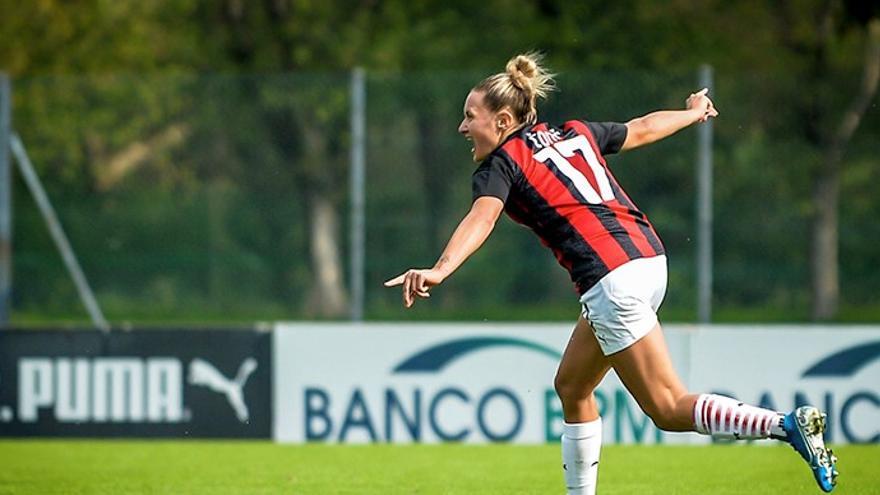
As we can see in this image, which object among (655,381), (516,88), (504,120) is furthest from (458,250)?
(655,381)

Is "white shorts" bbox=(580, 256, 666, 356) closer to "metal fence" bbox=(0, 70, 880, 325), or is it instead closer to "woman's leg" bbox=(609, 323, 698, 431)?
Result: "woman's leg" bbox=(609, 323, 698, 431)

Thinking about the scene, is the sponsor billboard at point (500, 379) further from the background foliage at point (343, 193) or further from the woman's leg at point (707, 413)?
the woman's leg at point (707, 413)

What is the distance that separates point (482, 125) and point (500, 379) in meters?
4.94

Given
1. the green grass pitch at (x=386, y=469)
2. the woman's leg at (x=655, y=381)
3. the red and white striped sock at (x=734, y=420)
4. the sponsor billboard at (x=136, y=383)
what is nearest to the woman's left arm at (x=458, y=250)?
the woman's leg at (x=655, y=381)

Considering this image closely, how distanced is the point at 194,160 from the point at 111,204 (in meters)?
0.91

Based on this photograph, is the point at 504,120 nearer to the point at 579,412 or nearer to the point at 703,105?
the point at 703,105

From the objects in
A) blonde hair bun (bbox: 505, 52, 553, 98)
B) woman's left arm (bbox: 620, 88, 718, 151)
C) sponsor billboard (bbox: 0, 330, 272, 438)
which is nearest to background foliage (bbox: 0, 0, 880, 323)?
sponsor billboard (bbox: 0, 330, 272, 438)

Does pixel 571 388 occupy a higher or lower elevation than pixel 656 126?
lower

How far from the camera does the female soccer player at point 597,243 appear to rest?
6.28 m

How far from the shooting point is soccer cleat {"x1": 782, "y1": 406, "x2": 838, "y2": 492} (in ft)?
20.4

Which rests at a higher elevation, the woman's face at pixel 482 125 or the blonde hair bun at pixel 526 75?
the blonde hair bun at pixel 526 75

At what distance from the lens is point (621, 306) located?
20.6 feet

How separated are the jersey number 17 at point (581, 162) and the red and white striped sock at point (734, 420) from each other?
0.91m

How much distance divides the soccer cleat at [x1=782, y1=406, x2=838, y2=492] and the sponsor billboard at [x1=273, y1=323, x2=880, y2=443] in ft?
15.4
